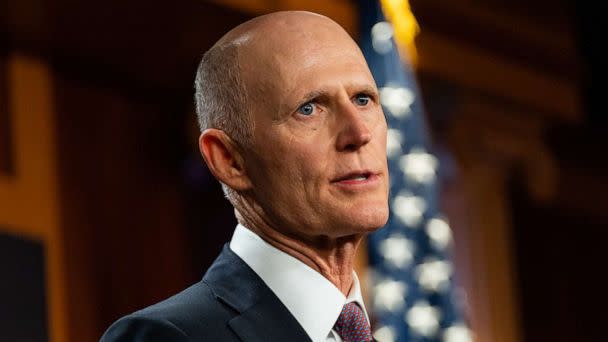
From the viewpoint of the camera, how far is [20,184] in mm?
5887

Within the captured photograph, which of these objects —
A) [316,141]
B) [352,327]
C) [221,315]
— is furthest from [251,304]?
[316,141]

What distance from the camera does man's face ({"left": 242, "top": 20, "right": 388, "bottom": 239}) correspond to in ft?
7.06

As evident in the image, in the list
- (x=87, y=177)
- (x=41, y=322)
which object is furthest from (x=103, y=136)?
(x=41, y=322)

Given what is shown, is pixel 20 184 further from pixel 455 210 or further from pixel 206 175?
pixel 455 210

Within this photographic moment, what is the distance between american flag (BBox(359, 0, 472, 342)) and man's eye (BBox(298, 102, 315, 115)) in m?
3.63

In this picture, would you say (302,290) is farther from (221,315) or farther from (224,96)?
(224,96)

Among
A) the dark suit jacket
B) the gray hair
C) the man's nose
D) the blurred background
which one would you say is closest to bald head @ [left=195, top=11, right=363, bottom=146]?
the gray hair

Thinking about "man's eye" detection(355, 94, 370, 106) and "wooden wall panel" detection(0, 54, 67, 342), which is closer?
"man's eye" detection(355, 94, 370, 106)

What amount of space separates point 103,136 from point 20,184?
69 centimetres

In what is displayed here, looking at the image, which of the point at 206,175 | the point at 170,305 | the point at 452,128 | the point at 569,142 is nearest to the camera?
the point at 170,305

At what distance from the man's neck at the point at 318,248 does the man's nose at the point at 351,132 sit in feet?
0.56

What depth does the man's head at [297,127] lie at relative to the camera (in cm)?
215

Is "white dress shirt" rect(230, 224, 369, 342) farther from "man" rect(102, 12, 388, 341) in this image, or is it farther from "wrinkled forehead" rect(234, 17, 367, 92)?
"wrinkled forehead" rect(234, 17, 367, 92)

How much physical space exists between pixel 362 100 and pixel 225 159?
0.26m
